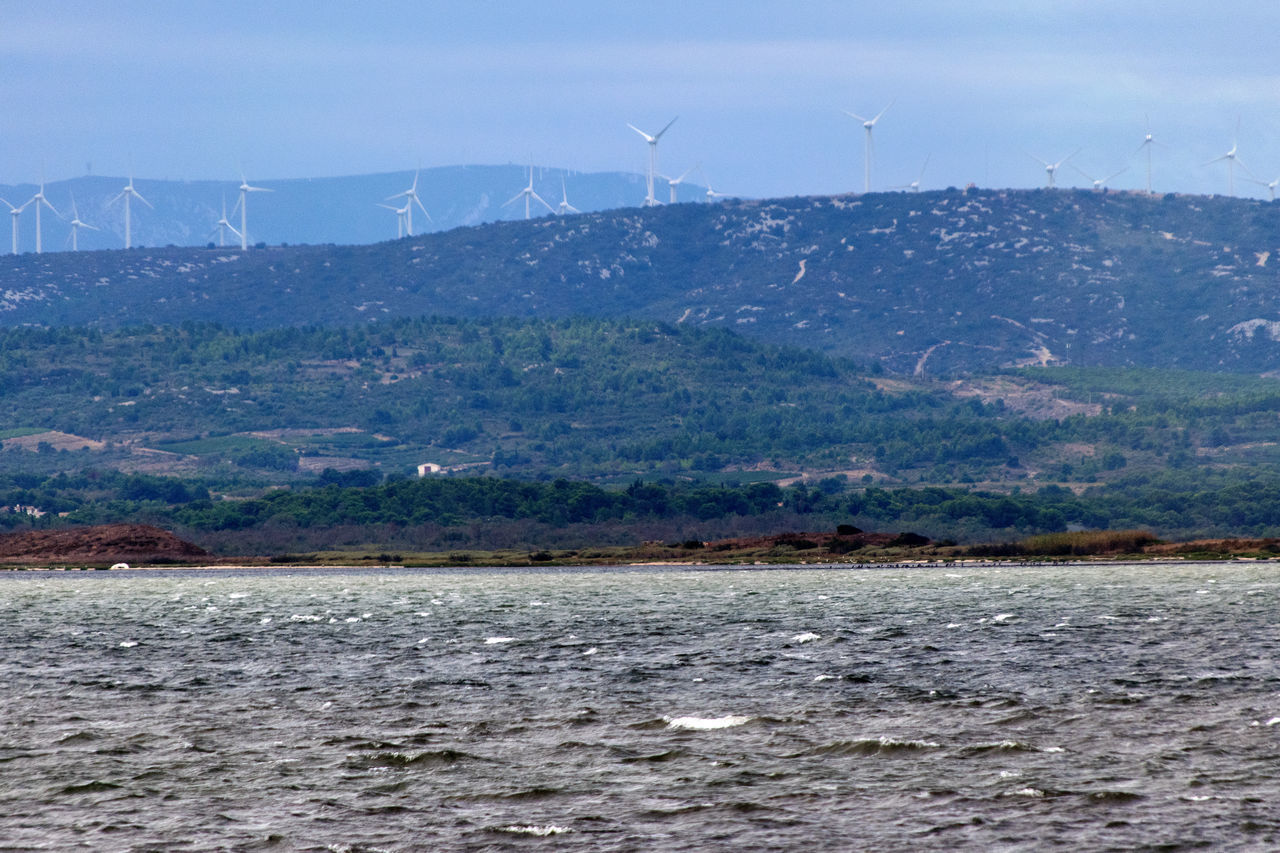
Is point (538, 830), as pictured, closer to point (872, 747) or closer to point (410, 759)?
point (410, 759)

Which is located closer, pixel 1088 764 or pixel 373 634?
pixel 1088 764

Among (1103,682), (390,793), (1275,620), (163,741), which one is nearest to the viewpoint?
(390,793)

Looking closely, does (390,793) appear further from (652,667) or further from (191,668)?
(191,668)

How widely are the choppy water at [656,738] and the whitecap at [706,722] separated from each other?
16cm

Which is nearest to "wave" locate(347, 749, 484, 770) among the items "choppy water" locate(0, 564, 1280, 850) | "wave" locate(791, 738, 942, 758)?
"choppy water" locate(0, 564, 1280, 850)

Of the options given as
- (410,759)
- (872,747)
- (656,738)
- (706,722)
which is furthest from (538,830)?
(706,722)

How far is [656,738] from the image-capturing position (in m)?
54.0

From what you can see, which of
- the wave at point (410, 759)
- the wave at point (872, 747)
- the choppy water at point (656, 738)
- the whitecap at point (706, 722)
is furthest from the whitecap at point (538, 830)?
the whitecap at point (706, 722)

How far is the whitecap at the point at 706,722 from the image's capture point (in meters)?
56.2

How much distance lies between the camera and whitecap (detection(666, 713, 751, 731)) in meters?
56.2

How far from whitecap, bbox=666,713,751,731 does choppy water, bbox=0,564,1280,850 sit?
0.51 ft

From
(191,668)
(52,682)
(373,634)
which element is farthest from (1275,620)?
(52,682)

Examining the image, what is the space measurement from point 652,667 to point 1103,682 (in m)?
22.2

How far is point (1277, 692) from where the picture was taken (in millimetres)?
61500
